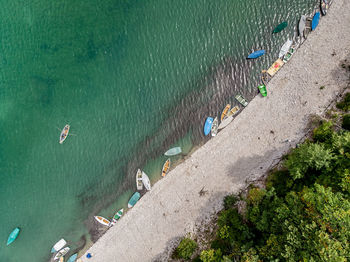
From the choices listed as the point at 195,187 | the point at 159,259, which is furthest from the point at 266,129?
the point at 159,259

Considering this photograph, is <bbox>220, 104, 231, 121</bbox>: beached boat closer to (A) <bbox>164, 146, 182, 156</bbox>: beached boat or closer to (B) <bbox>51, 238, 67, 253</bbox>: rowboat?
(A) <bbox>164, 146, 182, 156</bbox>: beached boat

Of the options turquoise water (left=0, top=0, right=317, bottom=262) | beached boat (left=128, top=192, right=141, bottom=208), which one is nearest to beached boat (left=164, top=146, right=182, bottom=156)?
turquoise water (left=0, top=0, right=317, bottom=262)

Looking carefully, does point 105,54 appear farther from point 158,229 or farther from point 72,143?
point 158,229

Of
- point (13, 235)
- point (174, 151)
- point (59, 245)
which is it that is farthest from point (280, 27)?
point (13, 235)

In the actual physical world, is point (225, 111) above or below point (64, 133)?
below

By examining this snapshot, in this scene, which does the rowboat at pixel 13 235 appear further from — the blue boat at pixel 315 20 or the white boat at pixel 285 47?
the blue boat at pixel 315 20

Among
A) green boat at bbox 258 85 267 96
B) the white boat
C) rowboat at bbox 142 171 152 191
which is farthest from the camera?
rowboat at bbox 142 171 152 191

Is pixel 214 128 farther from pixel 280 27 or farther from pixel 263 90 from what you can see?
pixel 280 27

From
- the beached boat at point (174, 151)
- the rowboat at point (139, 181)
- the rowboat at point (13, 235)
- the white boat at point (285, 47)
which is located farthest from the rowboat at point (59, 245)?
the white boat at point (285, 47)

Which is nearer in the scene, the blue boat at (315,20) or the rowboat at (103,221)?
the blue boat at (315,20)
